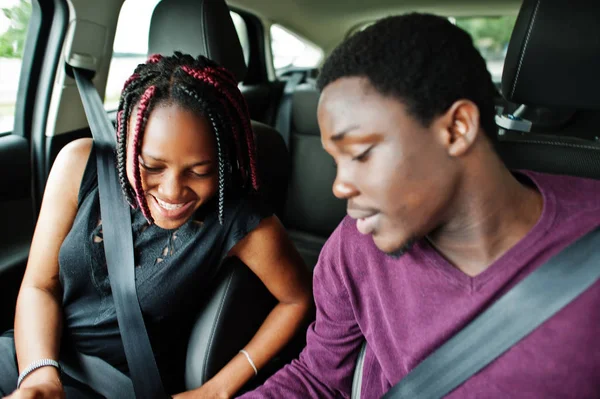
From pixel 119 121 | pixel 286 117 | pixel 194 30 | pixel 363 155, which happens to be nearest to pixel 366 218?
pixel 363 155

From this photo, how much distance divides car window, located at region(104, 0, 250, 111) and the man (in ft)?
4.36

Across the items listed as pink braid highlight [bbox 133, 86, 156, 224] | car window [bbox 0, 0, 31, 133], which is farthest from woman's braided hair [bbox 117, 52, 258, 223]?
car window [bbox 0, 0, 31, 133]

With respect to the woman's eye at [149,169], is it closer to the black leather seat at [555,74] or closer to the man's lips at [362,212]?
the man's lips at [362,212]

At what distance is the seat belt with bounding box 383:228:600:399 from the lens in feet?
2.72

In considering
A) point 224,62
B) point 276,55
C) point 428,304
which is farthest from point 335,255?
point 276,55

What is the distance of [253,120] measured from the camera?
1.92 metres

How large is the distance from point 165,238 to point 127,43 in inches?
44.2

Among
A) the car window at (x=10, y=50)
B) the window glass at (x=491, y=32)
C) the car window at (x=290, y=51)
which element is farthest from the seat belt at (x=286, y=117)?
the window glass at (x=491, y=32)

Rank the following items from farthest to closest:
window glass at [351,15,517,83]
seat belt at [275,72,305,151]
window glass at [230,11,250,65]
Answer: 1. window glass at [351,15,517,83]
2. window glass at [230,11,250,65]
3. seat belt at [275,72,305,151]

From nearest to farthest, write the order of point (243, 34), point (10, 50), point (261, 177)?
point (261, 177)
point (10, 50)
point (243, 34)

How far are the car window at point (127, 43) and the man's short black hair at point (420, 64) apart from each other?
4.26 feet

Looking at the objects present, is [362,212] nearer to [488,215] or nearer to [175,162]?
[488,215]

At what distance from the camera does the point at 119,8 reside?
5.87ft

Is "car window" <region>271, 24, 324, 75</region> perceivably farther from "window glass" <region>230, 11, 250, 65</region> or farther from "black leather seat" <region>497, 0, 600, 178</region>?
"black leather seat" <region>497, 0, 600, 178</region>
